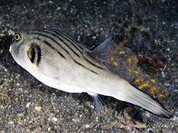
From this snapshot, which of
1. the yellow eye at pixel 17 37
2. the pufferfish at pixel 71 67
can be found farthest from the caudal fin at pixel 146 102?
the yellow eye at pixel 17 37

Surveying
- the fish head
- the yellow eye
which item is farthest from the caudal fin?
the yellow eye

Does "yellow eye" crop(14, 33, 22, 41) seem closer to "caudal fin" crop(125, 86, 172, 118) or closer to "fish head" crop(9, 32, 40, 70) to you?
"fish head" crop(9, 32, 40, 70)

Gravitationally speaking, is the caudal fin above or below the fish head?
below

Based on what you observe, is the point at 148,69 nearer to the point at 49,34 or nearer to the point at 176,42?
the point at 176,42

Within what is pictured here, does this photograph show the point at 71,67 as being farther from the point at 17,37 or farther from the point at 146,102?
the point at 146,102

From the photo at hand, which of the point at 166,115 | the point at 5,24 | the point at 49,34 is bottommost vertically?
the point at 5,24

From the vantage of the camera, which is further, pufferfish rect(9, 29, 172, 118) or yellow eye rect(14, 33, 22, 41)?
yellow eye rect(14, 33, 22, 41)

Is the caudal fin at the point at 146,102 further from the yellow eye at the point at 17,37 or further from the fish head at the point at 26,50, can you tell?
the yellow eye at the point at 17,37

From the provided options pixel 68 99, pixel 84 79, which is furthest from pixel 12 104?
pixel 84 79
